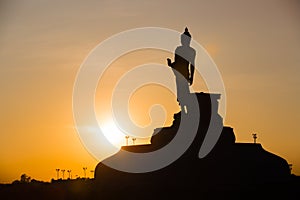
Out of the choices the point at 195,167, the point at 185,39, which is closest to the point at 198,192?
the point at 195,167

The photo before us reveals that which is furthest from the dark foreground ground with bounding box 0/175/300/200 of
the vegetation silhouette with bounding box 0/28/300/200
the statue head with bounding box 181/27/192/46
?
the statue head with bounding box 181/27/192/46

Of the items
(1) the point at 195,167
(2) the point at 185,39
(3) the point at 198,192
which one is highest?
(2) the point at 185,39

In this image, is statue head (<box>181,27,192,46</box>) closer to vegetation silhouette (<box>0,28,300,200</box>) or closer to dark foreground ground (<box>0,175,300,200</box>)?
vegetation silhouette (<box>0,28,300,200</box>)

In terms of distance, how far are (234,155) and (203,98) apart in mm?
3716

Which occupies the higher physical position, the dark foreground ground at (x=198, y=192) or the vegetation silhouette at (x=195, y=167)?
the vegetation silhouette at (x=195, y=167)

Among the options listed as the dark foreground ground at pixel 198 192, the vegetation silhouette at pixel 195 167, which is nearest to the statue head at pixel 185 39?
the vegetation silhouette at pixel 195 167

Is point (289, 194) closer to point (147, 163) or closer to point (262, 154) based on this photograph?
point (262, 154)

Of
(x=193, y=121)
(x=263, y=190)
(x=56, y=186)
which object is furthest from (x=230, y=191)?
(x=56, y=186)

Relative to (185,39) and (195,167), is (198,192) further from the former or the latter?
(185,39)

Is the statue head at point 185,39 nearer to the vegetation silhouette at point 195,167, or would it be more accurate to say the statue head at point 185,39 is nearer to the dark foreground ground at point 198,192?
the vegetation silhouette at point 195,167

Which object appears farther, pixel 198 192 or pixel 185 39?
pixel 185 39

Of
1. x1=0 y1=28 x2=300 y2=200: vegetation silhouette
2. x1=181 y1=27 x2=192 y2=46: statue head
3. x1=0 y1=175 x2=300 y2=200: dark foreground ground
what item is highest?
x1=181 y1=27 x2=192 y2=46: statue head

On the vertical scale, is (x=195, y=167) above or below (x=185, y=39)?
below

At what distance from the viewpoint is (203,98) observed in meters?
48.8
